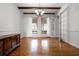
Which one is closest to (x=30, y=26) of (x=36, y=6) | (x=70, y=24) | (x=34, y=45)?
(x=36, y=6)

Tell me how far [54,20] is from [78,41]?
3.48 ft

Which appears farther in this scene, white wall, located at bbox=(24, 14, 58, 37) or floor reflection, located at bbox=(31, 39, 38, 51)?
floor reflection, located at bbox=(31, 39, 38, 51)

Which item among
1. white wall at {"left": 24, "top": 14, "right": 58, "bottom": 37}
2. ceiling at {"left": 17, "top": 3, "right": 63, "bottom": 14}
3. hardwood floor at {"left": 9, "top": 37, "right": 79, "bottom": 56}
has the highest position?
ceiling at {"left": 17, "top": 3, "right": 63, "bottom": 14}

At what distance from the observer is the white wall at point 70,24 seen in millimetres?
3244

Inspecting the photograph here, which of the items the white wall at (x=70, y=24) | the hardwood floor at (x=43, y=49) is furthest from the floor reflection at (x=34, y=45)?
the white wall at (x=70, y=24)

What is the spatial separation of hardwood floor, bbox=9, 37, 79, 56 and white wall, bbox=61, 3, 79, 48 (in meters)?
0.21

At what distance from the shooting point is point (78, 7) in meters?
2.99

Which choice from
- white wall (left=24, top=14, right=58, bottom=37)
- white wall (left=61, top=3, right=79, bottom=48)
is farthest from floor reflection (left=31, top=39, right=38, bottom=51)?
white wall (left=61, top=3, right=79, bottom=48)

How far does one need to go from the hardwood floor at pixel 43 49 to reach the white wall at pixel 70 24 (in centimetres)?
21

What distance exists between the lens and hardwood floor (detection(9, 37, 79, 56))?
113 inches

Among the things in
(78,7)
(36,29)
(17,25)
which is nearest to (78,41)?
(78,7)

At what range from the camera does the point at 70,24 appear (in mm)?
3562

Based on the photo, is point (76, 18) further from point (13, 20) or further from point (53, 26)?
point (13, 20)

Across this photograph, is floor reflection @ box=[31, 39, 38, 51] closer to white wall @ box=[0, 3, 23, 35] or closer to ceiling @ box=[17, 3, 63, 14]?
white wall @ box=[0, 3, 23, 35]
